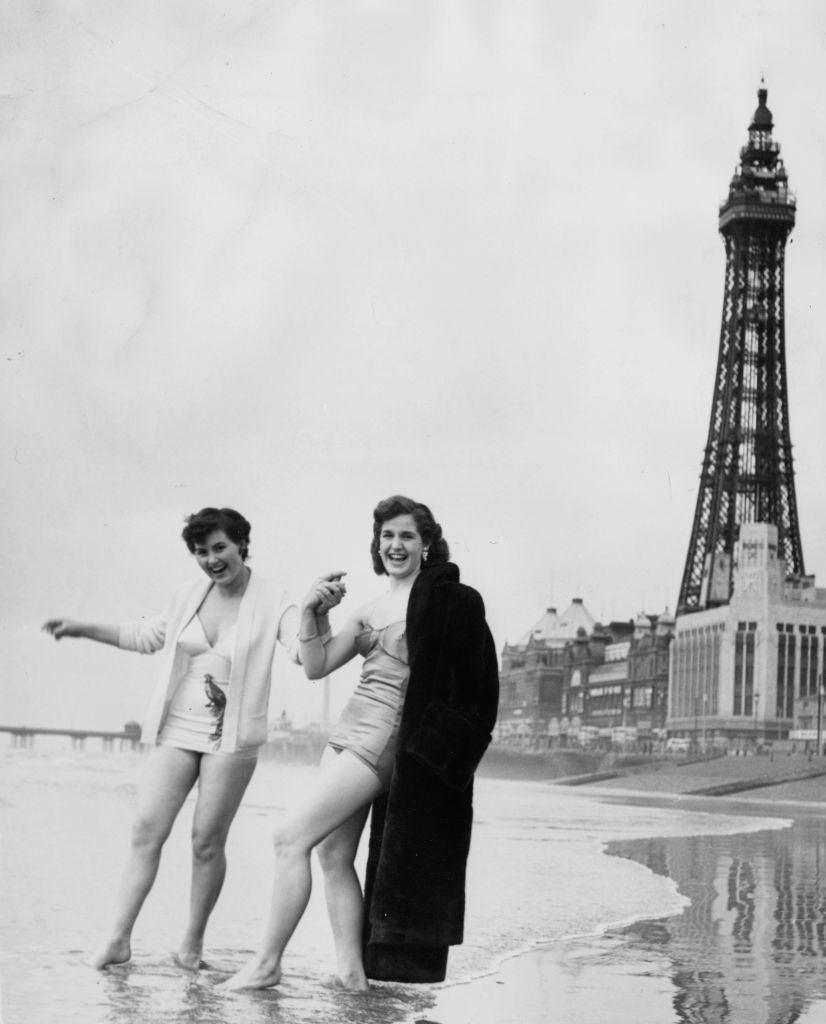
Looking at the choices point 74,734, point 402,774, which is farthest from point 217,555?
point 74,734

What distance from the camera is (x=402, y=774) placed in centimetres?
494

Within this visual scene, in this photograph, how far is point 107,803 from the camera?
22266 millimetres

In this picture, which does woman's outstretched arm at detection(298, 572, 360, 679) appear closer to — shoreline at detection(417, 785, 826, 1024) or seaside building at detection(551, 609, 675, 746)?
shoreline at detection(417, 785, 826, 1024)

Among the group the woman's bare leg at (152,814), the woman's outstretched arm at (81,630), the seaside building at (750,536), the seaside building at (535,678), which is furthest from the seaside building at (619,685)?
the woman's outstretched arm at (81,630)

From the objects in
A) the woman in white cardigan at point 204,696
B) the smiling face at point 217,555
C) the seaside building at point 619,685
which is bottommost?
the woman in white cardigan at point 204,696

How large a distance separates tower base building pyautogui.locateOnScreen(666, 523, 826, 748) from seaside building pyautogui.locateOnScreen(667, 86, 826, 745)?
56mm

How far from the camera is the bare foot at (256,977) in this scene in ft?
16.8

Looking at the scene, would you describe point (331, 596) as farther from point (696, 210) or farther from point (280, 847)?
point (696, 210)

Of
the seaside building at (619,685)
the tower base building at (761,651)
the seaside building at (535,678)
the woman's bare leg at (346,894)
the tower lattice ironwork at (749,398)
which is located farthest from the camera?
the seaside building at (535,678)

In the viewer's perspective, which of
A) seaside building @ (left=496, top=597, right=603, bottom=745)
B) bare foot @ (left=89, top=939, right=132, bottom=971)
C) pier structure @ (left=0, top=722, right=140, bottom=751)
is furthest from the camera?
seaside building @ (left=496, top=597, right=603, bottom=745)

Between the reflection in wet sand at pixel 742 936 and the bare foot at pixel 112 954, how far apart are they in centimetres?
184

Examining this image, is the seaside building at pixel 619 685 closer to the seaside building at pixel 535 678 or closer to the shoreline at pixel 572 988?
the seaside building at pixel 535 678

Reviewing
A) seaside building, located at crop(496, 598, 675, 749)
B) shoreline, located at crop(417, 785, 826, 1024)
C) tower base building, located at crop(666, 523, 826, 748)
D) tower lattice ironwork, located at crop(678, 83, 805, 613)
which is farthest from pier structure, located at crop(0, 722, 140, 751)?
shoreline, located at crop(417, 785, 826, 1024)

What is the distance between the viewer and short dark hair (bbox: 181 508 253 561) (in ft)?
17.2
